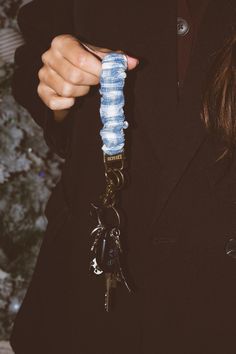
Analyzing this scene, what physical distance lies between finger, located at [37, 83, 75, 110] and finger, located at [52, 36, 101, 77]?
0.33 feet

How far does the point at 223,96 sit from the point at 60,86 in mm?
347

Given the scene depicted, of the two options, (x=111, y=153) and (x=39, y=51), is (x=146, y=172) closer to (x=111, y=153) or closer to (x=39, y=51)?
(x=111, y=153)

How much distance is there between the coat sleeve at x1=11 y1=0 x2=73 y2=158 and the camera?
1.03 meters

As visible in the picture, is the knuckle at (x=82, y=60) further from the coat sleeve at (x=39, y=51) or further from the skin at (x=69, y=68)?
the coat sleeve at (x=39, y=51)

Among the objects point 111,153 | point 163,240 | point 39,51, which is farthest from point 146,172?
point 39,51

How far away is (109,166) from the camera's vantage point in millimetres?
731

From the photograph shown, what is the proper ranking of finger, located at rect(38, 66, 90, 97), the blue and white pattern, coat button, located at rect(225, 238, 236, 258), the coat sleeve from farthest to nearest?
the coat sleeve → coat button, located at rect(225, 238, 236, 258) → finger, located at rect(38, 66, 90, 97) → the blue and white pattern

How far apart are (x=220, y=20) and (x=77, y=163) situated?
0.49 m

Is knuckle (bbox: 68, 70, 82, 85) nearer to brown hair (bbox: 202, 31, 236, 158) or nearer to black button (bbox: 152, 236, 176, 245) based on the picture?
brown hair (bbox: 202, 31, 236, 158)

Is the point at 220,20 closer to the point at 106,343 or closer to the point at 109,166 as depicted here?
the point at 109,166

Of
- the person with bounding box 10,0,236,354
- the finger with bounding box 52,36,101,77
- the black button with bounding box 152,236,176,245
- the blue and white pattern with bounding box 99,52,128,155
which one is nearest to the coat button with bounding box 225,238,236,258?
the person with bounding box 10,0,236,354

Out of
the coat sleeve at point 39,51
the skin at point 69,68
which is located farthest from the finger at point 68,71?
the coat sleeve at point 39,51

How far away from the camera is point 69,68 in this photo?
0.72 m

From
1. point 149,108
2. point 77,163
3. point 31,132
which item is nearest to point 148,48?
point 149,108
